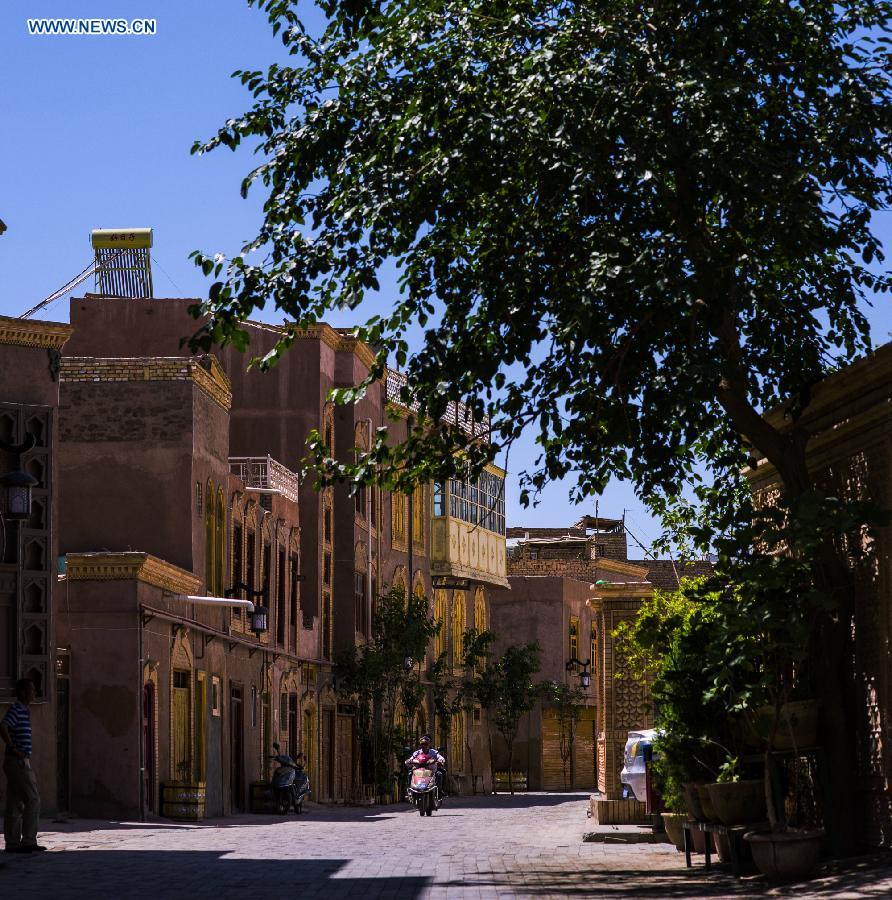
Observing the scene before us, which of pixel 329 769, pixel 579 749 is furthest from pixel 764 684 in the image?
pixel 579 749

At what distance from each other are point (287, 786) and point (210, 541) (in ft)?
16.2

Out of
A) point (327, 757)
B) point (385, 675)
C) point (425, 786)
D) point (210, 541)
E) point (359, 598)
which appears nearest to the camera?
point (425, 786)

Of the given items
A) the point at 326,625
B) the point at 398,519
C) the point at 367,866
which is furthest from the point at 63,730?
the point at 398,519

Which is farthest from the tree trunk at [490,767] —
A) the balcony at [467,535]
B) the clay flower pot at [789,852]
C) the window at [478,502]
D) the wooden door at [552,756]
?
→ the clay flower pot at [789,852]

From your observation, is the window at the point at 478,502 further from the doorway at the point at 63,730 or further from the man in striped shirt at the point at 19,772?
the man in striped shirt at the point at 19,772

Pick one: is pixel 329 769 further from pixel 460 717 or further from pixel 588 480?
pixel 588 480

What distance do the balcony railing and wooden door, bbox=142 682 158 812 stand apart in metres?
10.5

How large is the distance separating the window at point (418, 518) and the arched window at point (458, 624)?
11.3 ft

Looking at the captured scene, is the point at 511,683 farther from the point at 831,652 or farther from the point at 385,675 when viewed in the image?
the point at 831,652

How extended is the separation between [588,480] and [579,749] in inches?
1911

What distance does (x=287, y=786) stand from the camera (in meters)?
34.7

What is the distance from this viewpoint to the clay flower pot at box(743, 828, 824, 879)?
13.3 metres

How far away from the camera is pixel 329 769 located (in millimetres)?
44156

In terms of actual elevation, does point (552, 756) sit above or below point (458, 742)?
below
